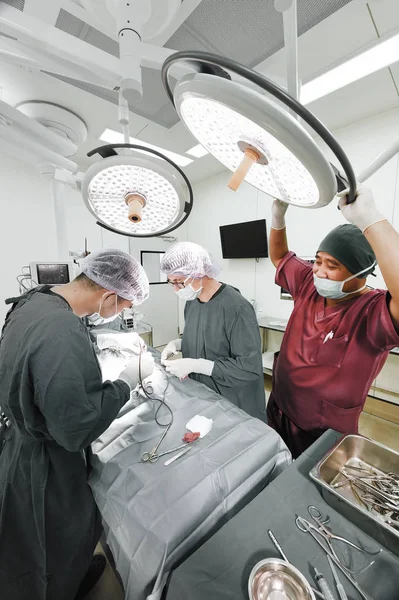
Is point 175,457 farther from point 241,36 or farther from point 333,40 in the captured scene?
point 333,40

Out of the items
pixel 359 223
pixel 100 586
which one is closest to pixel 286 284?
pixel 359 223

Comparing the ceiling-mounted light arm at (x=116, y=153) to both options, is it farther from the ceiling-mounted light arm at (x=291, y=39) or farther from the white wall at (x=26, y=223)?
the white wall at (x=26, y=223)

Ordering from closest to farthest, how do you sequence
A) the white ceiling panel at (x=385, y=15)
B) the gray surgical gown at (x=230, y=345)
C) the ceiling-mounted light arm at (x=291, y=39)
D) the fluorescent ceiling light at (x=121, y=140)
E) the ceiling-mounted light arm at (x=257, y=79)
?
the ceiling-mounted light arm at (x=257, y=79) → the ceiling-mounted light arm at (x=291, y=39) → the white ceiling panel at (x=385, y=15) → the gray surgical gown at (x=230, y=345) → the fluorescent ceiling light at (x=121, y=140)

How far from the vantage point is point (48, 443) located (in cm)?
88

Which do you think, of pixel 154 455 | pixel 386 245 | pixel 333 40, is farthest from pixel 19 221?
pixel 386 245

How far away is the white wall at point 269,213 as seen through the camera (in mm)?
2324

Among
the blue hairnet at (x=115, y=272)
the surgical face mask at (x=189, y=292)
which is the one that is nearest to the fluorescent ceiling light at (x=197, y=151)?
the surgical face mask at (x=189, y=292)

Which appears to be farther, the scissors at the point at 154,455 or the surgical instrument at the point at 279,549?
the scissors at the point at 154,455

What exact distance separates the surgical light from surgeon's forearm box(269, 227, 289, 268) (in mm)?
841

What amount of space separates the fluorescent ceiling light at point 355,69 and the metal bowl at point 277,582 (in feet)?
8.33

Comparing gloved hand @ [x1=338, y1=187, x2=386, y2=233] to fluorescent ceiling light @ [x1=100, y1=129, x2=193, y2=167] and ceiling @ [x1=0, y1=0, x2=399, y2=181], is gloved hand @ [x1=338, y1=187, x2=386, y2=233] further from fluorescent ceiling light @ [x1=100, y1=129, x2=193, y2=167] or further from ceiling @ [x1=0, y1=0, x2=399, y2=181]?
fluorescent ceiling light @ [x1=100, y1=129, x2=193, y2=167]

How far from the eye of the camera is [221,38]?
4.24ft

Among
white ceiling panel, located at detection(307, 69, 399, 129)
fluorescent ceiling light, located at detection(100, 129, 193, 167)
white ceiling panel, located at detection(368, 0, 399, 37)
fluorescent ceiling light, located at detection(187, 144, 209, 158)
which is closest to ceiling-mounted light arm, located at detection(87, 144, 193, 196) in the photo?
white ceiling panel, located at detection(368, 0, 399, 37)

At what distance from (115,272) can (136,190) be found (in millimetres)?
531
